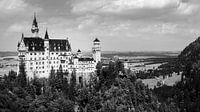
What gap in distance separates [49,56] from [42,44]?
561 cm

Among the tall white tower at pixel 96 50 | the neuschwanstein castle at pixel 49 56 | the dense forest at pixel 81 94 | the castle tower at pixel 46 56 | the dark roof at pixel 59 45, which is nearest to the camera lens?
the dense forest at pixel 81 94

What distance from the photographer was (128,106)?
274 feet

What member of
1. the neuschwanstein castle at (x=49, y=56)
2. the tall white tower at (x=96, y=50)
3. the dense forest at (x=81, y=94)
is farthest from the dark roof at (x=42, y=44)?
the tall white tower at (x=96, y=50)

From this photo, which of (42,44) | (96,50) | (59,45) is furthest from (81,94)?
(96,50)

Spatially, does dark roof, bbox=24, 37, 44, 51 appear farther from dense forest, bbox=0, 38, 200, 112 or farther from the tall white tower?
the tall white tower

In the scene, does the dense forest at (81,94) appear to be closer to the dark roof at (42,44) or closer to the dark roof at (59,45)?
the dark roof at (42,44)

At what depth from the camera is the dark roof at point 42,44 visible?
106938 mm

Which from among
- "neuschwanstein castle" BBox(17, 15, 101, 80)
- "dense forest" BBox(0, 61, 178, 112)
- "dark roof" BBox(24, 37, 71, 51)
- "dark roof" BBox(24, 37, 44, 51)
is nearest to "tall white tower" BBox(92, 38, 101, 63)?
"neuschwanstein castle" BBox(17, 15, 101, 80)

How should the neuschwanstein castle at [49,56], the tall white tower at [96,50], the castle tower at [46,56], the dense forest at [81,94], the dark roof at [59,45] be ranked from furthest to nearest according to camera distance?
1. the tall white tower at [96,50]
2. the dark roof at [59,45]
3. the castle tower at [46,56]
4. the neuschwanstein castle at [49,56]
5. the dense forest at [81,94]

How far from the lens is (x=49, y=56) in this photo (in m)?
111

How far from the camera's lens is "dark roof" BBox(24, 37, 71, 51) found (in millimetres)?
106938

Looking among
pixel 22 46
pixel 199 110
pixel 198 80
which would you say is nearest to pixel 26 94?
pixel 22 46

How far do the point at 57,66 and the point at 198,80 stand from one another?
8148 cm

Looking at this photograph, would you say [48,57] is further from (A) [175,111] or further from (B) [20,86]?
(A) [175,111]
